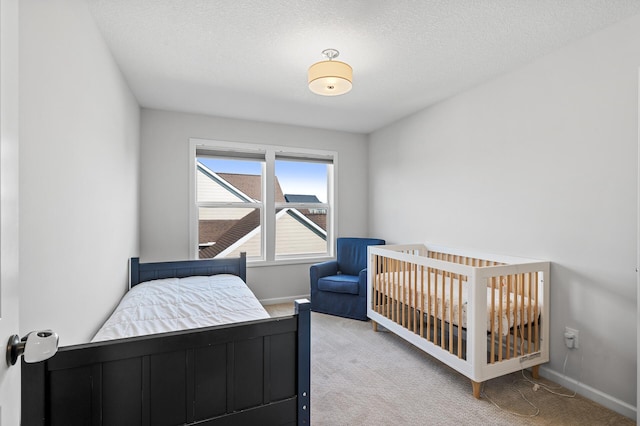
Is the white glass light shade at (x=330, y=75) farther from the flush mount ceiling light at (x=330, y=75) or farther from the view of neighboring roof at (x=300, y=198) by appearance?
the view of neighboring roof at (x=300, y=198)

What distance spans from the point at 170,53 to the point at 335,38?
121 cm

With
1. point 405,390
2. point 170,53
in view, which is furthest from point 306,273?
point 170,53

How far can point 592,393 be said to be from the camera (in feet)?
6.56

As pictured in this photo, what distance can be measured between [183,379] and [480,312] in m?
1.75

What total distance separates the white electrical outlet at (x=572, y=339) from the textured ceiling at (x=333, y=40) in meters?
1.96

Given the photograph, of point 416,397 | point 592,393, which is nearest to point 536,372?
point 592,393

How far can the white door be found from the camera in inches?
25.8

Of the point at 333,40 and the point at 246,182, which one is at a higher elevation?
the point at 333,40

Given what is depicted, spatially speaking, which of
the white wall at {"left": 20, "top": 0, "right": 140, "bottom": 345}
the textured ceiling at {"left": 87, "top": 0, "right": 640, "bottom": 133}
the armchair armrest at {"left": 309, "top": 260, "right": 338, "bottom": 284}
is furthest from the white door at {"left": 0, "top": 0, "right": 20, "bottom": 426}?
the armchair armrest at {"left": 309, "top": 260, "right": 338, "bottom": 284}

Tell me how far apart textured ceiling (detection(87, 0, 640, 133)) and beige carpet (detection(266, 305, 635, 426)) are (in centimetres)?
233

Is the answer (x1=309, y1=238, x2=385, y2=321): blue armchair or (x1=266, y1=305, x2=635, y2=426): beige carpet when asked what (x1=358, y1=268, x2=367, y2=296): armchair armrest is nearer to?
(x1=309, y1=238, x2=385, y2=321): blue armchair

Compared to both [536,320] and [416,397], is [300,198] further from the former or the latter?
[536,320]

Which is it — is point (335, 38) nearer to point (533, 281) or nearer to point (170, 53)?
point (170, 53)

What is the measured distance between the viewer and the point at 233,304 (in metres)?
2.24
